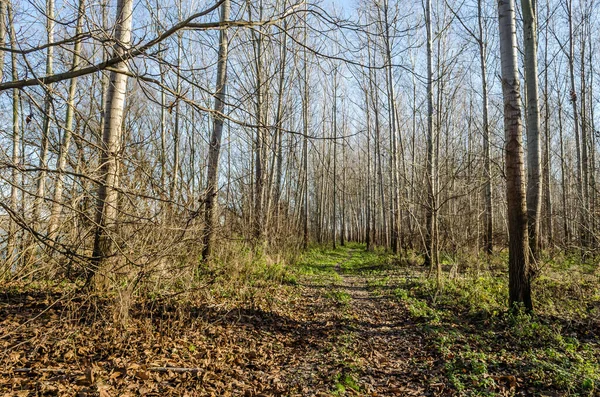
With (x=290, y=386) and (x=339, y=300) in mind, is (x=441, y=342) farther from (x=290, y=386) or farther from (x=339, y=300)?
(x=339, y=300)

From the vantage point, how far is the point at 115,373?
2854 mm

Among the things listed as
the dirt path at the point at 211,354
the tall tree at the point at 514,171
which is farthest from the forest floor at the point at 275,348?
the tall tree at the point at 514,171

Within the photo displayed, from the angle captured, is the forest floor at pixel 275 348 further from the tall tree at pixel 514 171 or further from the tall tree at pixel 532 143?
the tall tree at pixel 532 143

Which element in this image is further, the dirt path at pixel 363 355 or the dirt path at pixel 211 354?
the dirt path at pixel 363 355

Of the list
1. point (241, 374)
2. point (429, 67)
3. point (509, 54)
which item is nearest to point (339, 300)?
point (241, 374)

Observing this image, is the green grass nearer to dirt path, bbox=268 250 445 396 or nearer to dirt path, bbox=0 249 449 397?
dirt path, bbox=268 250 445 396

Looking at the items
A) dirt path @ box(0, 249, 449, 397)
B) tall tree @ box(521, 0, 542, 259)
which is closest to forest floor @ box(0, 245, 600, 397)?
dirt path @ box(0, 249, 449, 397)

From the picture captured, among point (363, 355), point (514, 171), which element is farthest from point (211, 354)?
point (514, 171)

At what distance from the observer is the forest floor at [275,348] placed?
9.59 feet

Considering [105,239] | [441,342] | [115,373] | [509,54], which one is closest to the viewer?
[115,373]

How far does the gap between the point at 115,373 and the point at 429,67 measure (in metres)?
11.2

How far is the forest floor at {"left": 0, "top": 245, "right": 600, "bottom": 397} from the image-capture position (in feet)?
9.59

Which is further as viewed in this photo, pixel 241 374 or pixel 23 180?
pixel 23 180

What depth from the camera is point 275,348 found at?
4.02 m
